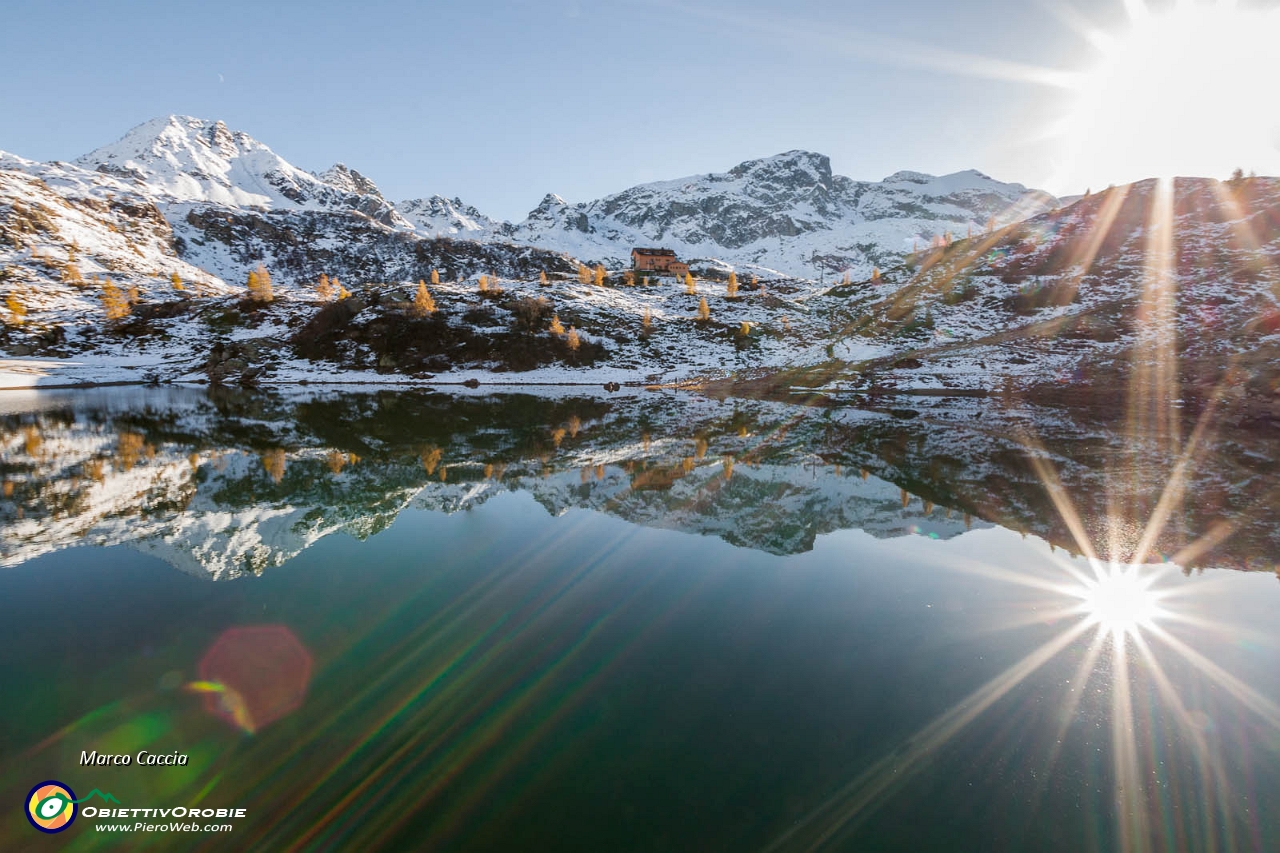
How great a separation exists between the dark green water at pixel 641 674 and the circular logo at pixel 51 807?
0.23 metres

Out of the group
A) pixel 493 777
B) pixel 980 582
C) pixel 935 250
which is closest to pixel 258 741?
pixel 493 777

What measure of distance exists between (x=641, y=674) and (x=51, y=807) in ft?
25.0

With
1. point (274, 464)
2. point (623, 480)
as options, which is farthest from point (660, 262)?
point (623, 480)

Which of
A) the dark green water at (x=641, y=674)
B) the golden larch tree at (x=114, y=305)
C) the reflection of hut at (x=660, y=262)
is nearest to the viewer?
the dark green water at (x=641, y=674)

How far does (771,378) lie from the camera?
7862 centimetres

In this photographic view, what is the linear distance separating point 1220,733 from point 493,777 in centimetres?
1072

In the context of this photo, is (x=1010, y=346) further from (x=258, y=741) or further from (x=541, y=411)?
(x=258, y=741)

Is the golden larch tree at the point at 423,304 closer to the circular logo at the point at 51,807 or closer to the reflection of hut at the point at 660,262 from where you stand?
the circular logo at the point at 51,807

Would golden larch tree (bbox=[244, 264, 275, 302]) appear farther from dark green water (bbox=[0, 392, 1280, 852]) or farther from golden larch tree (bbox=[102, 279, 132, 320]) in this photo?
dark green water (bbox=[0, 392, 1280, 852])

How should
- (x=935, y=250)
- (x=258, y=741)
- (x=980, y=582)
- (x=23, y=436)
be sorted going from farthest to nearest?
1. (x=935, y=250)
2. (x=23, y=436)
3. (x=980, y=582)
4. (x=258, y=741)

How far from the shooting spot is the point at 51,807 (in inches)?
245

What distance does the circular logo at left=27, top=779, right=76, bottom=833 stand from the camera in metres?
6.06

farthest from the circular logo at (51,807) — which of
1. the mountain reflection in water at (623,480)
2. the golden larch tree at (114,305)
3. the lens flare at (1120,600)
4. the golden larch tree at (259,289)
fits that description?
the golden larch tree at (114,305)

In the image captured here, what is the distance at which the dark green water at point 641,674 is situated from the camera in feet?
20.8
